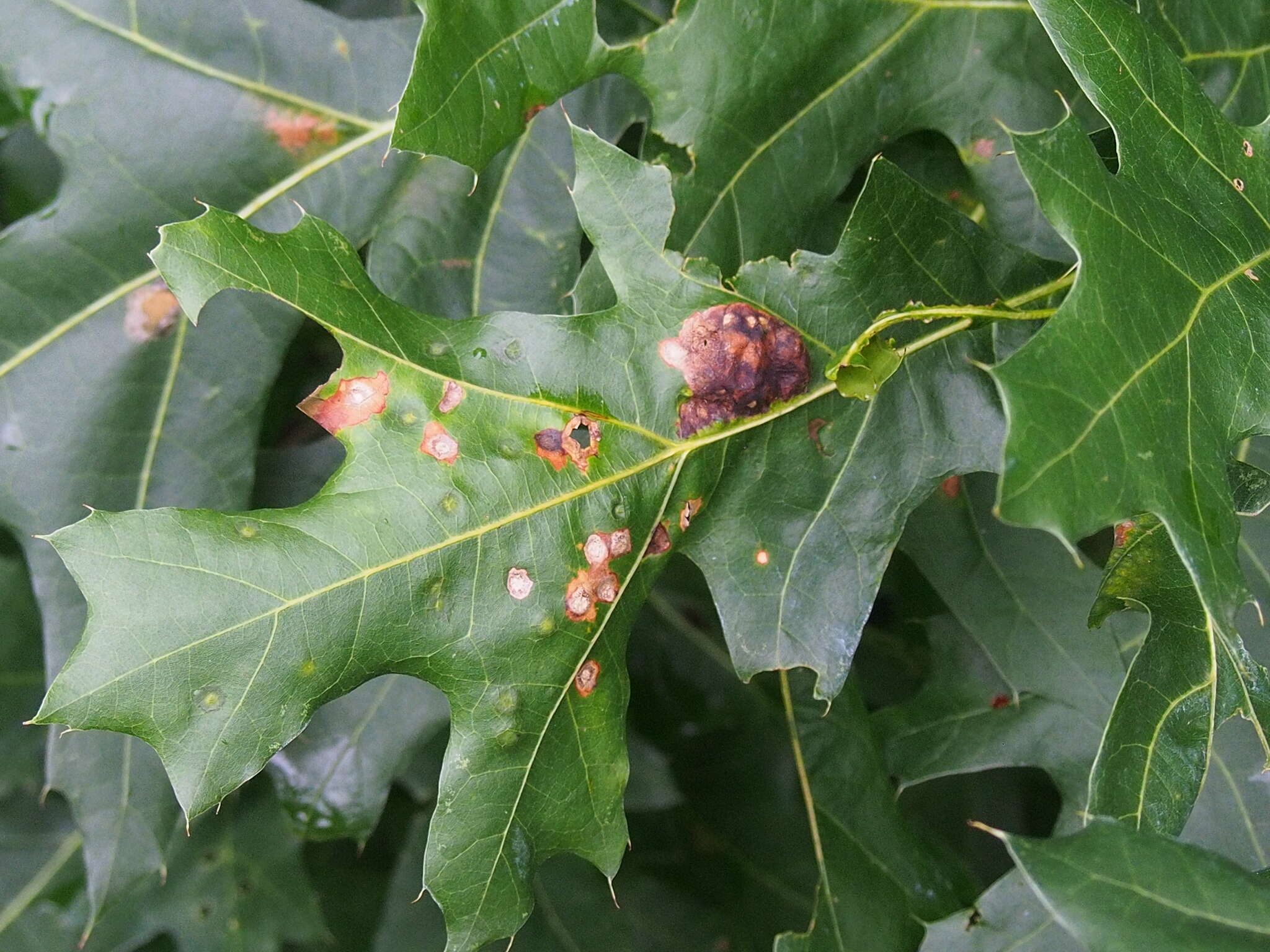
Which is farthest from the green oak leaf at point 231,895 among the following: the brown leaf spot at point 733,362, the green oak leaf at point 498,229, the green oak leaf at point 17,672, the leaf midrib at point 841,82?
the leaf midrib at point 841,82

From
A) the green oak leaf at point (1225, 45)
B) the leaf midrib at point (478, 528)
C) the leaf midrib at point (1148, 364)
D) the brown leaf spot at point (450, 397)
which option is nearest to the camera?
the leaf midrib at point (1148, 364)

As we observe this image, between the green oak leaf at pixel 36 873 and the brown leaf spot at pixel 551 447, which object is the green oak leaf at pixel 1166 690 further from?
the green oak leaf at pixel 36 873

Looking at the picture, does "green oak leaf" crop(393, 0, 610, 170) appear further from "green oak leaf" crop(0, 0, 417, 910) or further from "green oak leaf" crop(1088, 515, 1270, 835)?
"green oak leaf" crop(1088, 515, 1270, 835)

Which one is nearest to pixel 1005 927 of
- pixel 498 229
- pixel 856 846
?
A: pixel 856 846

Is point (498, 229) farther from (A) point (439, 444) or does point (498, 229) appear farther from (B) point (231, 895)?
(B) point (231, 895)

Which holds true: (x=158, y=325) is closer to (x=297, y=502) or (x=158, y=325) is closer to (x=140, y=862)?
(x=297, y=502)

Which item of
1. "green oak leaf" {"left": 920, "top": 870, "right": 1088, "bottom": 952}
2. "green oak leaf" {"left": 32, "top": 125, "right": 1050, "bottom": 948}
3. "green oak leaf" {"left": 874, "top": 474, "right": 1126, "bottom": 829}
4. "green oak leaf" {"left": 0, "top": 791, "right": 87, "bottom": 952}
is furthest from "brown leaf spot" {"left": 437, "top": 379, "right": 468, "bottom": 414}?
"green oak leaf" {"left": 0, "top": 791, "right": 87, "bottom": 952}
